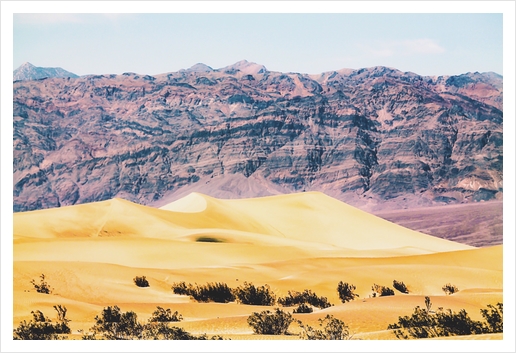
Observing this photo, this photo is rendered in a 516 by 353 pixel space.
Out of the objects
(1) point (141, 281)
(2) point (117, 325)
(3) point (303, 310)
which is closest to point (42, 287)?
(1) point (141, 281)

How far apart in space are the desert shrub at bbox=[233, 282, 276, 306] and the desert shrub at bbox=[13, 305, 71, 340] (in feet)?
24.1

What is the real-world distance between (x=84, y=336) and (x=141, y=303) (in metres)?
5.95

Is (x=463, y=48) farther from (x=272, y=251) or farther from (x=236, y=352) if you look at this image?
(x=236, y=352)

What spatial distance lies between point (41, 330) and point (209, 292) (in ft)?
27.7

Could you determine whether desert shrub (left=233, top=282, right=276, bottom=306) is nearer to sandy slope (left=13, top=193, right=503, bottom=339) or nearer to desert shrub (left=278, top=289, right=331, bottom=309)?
desert shrub (left=278, top=289, right=331, bottom=309)

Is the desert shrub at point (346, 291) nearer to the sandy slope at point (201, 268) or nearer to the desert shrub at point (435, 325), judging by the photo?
the sandy slope at point (201, 268)

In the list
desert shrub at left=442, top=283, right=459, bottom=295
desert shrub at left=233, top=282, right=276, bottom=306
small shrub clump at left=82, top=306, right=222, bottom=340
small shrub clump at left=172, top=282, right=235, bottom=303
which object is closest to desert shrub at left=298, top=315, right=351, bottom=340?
small shrub clump at left=82, top=306, right=222, bottom=340

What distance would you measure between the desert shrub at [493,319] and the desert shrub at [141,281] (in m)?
12.1

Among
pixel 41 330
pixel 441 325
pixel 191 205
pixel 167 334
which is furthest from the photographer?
pixel 191 205

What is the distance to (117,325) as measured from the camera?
23.7 metres

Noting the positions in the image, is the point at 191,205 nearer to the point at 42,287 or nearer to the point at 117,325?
the point at 42,287

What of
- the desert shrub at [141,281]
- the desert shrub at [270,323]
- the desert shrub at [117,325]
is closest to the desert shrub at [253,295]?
the desert shrub at [141,281]

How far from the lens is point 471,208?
186625 millimetres

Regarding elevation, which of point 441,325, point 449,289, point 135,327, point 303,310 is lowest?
point 449,289
